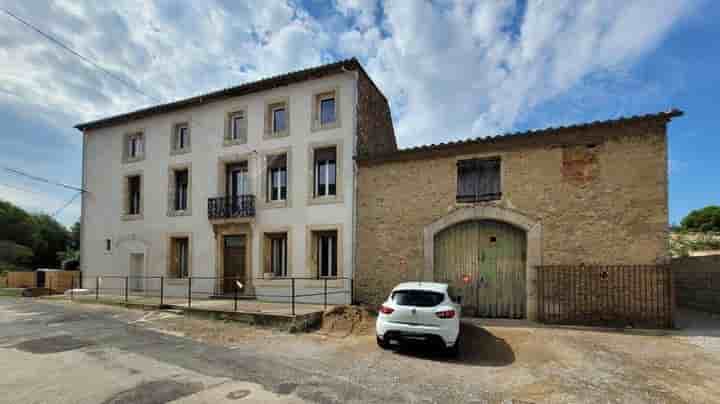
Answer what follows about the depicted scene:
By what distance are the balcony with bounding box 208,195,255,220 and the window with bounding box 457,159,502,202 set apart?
294 inches

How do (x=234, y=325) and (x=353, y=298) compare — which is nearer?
(x=234, y=325)

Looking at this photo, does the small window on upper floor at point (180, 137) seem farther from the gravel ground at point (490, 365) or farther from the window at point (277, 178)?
the gravel ground at point (490, 365)

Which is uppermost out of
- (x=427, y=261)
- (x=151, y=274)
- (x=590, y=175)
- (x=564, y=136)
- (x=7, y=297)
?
(x=564, y=136)

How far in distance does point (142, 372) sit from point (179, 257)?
10.2 metres

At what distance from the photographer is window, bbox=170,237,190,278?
48.4ft

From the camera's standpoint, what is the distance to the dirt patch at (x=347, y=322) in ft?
28.6

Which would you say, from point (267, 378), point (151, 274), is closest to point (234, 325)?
point (267, 378)

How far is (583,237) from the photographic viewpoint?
29.5 ft

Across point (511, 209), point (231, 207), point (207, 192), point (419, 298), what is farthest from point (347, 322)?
point (207, 192)

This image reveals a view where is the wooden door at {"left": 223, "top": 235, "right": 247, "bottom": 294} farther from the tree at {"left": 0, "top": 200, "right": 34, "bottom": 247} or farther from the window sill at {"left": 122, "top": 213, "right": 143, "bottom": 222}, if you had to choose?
the tree at {"left": 0, "top": 200, "right": 34, "bottom": 247}

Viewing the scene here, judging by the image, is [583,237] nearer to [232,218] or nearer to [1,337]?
[232,218]

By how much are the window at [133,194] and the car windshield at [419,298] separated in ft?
46.6

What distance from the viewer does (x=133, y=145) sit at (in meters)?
16.4

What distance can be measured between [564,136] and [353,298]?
7650mm
